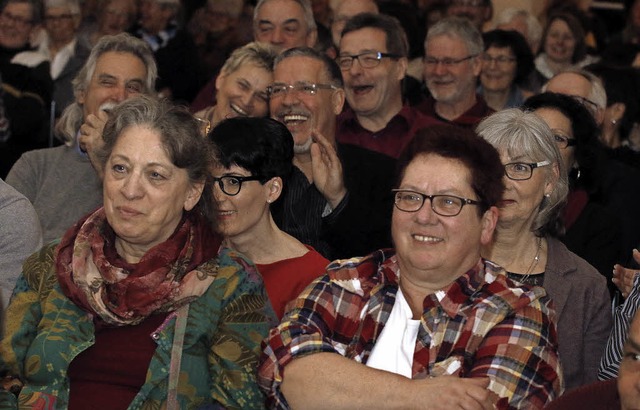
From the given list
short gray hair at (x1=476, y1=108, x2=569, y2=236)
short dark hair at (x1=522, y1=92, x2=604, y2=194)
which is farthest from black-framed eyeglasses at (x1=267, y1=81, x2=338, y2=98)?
short gray hair at (x1=476, y1=108, x2=569, y2=236)

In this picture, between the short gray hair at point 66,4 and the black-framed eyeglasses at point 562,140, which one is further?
the short gray hair at point 66,4

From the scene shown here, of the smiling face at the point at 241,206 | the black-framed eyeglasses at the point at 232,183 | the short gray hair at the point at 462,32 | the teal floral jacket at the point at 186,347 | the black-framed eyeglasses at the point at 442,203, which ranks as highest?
the short gray hair at the point at 462,32

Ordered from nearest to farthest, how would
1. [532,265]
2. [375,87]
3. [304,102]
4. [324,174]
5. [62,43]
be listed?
[532,265] → [324,174] → [304,102] → [375,87] → [62,43]

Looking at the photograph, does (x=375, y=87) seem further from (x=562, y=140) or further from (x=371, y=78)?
(x=562, y=140)

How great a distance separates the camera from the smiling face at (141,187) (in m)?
3.59

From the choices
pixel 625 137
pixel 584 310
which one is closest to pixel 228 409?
pixel 584 310

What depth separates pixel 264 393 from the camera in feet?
11.1

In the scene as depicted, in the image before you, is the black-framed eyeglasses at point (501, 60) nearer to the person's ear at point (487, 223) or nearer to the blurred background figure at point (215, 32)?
the blurred background figure at point (215, 32)

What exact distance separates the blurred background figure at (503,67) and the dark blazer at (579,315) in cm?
300

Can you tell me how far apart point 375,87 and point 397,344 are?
8.68 ft

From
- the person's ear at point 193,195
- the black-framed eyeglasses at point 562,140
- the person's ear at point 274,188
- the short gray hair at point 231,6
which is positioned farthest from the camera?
the short gray hair at point 231,6

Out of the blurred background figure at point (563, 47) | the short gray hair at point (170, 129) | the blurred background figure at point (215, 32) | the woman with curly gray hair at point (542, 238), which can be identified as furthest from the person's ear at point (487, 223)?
the blurred background figure at point (215, 32)

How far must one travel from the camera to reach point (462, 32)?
251 inches

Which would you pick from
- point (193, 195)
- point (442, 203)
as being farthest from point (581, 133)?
point (193, 195)
